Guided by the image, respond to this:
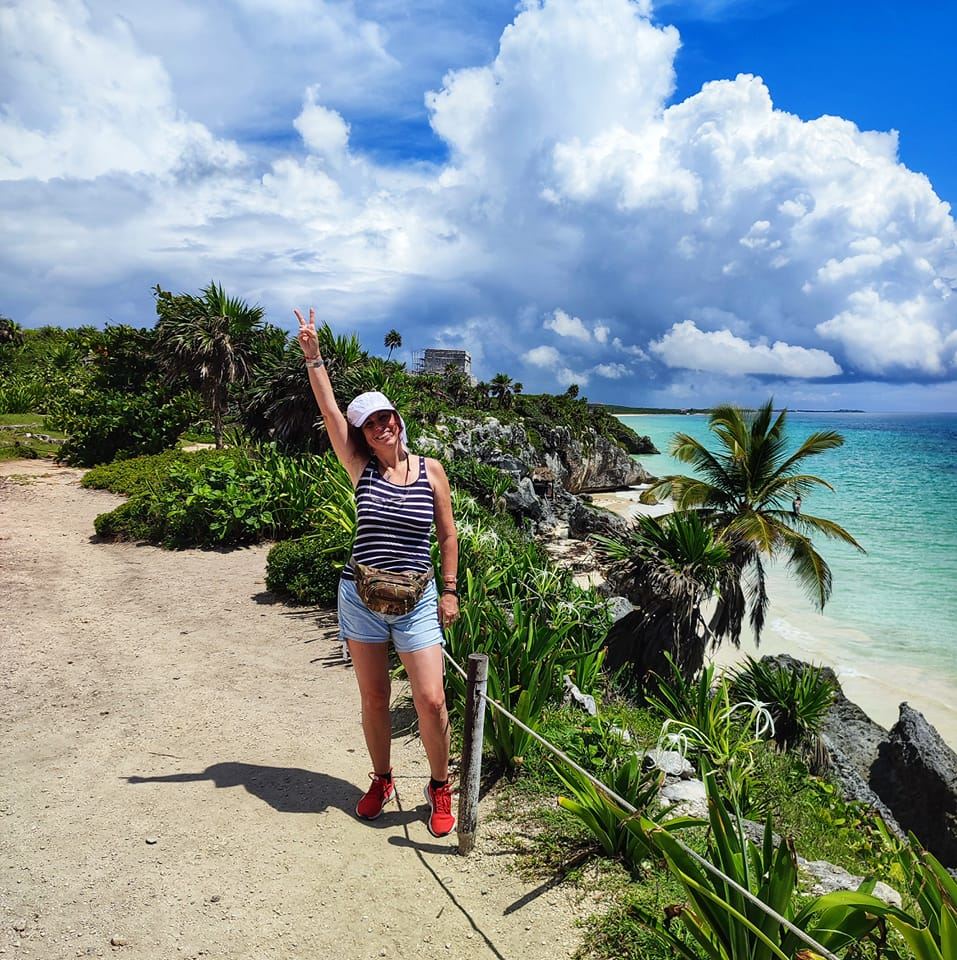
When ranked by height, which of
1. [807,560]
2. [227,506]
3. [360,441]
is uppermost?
[360,441]

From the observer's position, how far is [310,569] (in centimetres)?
771

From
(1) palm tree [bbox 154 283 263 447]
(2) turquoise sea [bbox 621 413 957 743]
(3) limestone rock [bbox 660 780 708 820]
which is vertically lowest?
(2) turquoise sea [bbox 621 413 957 743]

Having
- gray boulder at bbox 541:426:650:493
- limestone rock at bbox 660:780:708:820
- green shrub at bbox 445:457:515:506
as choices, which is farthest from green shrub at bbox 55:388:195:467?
gray boulder at bbox 541:426:650:493

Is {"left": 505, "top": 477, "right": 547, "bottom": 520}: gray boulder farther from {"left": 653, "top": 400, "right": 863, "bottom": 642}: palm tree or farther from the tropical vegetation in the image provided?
{"left": 653, "top": 400, "right": 863, "bottom": 642}: palm tree

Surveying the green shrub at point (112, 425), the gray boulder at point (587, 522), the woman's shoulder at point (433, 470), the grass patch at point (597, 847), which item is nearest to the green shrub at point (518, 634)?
the grass patch at point (597, 847)

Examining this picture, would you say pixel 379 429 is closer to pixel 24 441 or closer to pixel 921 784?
pixel 921 784

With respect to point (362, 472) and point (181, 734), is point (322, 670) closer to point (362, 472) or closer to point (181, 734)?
point (181, 734)

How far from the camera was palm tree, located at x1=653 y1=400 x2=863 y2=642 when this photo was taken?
49.2 ft

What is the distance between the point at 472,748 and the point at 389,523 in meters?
1.20

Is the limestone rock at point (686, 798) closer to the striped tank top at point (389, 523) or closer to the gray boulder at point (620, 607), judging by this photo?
the striped tank top at point (389, 523)

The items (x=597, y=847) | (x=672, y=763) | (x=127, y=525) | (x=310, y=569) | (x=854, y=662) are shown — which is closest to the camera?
(x=597, y=847)

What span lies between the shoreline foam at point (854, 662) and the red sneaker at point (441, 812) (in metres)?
10.7

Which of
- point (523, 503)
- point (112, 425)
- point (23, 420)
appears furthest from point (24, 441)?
point (523, 503)

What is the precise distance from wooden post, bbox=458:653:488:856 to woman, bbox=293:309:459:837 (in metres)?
0.12
